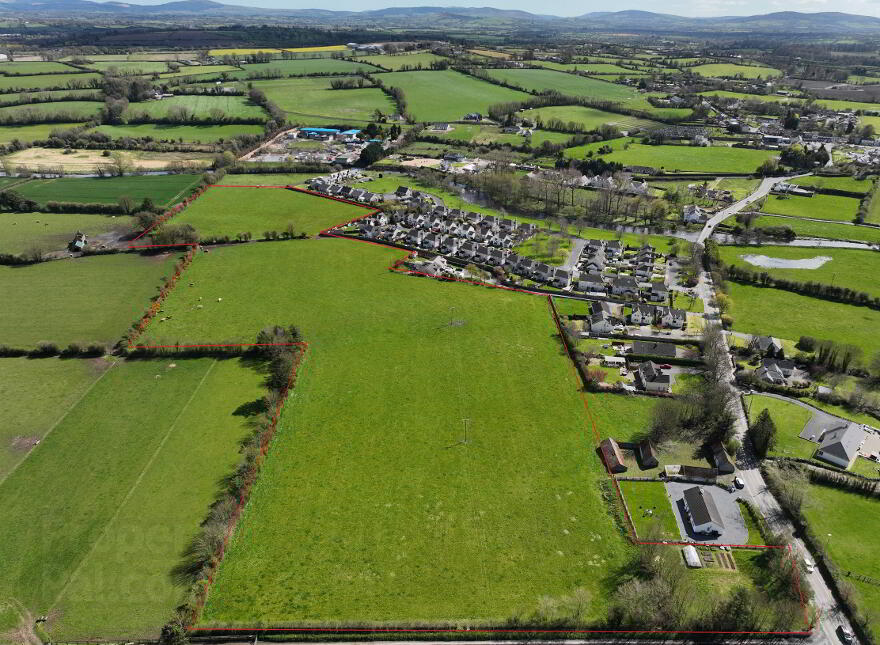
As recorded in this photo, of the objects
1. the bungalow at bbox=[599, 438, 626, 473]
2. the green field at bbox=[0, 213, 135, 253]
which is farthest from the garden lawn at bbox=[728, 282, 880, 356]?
the green field at bbox=[0, 213, 135, 253]

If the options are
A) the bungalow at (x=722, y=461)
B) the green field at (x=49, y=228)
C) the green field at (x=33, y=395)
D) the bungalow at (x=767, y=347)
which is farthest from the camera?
the green field at (x=49, y=228)

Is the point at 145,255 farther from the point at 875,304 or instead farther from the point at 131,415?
the point at 875,304

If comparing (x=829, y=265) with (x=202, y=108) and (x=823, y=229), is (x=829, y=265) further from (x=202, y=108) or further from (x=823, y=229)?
(x=202, y=108)

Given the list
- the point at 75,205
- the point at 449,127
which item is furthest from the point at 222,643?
the point at 449,127

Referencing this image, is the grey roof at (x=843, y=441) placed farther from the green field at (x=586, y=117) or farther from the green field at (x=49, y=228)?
the green field at (x=586, y=117)

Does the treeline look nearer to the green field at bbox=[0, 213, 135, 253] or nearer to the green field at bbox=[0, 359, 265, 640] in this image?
the green field at bbox=[0, 359, 265, 640]

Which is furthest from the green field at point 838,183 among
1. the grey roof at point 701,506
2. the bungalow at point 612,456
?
the grey roof at point 701,506
